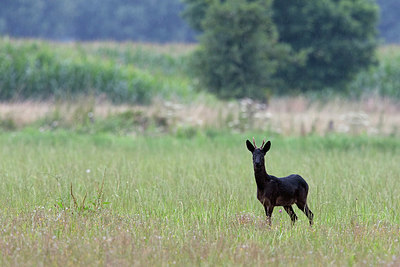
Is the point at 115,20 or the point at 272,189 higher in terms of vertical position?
the point at 115,20

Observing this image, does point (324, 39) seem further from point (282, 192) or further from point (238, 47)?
point (282, 192)

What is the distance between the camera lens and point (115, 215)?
21.8 feet

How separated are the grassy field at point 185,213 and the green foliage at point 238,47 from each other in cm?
932

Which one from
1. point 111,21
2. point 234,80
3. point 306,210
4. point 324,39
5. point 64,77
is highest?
point 324,39

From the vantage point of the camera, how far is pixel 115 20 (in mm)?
60062

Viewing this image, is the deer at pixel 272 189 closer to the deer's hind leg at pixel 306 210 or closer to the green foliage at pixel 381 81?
the deer's hind leg at pixel 306 210

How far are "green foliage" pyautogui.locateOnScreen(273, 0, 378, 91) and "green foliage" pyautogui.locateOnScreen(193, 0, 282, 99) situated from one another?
10.0ft

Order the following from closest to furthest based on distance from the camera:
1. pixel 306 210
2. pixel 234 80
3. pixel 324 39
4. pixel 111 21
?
pixel 306 210
pixel 234 80
pixel 324 39
pixel 111 21

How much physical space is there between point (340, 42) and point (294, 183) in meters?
19.6

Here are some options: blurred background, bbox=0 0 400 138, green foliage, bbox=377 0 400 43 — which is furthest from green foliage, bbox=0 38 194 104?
green foliage, bbox=377 0 400 43

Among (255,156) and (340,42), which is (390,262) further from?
(340,42)

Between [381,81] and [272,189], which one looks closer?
[272,189]

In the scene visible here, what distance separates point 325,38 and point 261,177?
66.4 ft

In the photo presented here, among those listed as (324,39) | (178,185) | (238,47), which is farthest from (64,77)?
(178,185)
